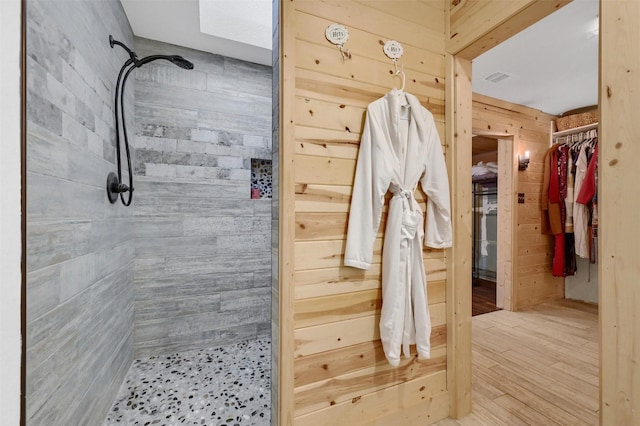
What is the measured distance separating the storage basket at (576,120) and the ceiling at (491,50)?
1.58 feet

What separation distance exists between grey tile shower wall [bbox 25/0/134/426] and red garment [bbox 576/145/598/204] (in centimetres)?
461

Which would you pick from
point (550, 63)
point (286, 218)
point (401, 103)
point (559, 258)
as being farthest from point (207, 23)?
point (559, 258)

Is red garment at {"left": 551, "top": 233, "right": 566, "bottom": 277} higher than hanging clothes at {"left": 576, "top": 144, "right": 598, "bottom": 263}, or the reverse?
hanging clothes at {"left": 576, "top": 144, "right": 598, "bottom": 263}

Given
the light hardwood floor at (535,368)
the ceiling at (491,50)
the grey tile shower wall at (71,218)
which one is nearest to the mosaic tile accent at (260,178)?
the ceiling at (491,50)

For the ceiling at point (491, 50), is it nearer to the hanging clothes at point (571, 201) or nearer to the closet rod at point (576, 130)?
the closet rod at point (576, 130)

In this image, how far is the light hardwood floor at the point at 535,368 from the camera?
1663 millimetres

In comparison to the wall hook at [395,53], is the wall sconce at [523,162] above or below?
below

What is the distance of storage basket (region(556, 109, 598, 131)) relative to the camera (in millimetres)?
3319

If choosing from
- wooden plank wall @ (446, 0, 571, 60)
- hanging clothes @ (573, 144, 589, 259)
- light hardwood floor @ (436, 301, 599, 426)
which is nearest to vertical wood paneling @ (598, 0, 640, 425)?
wooden plank wall @ (446, 0, 571, 60)

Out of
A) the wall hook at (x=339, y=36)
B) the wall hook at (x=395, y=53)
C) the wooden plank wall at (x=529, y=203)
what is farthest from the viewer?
the wooden plank wall at (x=529, y=203)

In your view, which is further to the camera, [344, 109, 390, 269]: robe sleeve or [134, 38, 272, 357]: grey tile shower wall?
[134, 38, 272, 357]: grey tile shower wall

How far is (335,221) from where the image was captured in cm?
135

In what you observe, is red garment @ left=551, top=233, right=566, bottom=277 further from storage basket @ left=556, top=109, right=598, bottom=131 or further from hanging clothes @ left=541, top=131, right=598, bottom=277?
storage basket @ left=556, top=109, right=598, bottom=131

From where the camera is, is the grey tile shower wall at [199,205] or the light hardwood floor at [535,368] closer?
the light hardwood floor at [535,368]
